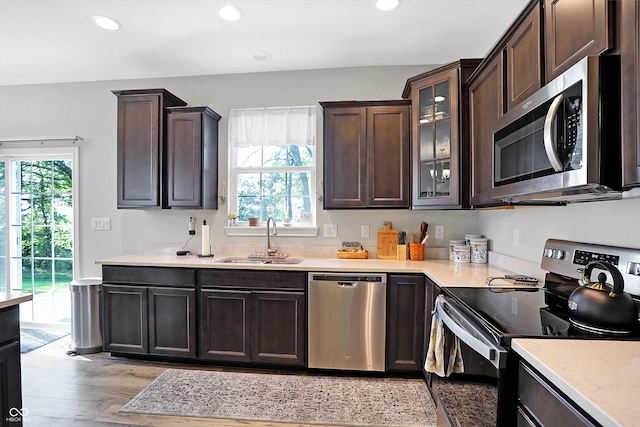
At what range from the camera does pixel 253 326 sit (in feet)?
8.79

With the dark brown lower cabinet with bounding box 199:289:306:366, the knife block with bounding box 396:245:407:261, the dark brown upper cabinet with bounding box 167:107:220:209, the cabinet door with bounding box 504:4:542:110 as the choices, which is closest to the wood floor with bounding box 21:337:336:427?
the dark brown lower cabinet with bounding box 199:289:306:366

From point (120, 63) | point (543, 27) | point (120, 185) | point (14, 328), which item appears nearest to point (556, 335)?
point (543, 27)

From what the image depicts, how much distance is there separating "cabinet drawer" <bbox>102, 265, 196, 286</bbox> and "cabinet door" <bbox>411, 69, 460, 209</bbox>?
6.62 ft

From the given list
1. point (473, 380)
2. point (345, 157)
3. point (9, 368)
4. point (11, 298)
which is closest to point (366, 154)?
point (345, 157)

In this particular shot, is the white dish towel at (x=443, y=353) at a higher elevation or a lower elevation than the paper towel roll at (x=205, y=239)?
lower

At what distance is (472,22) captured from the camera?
248cm

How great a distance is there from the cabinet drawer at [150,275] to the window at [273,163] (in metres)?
0.87

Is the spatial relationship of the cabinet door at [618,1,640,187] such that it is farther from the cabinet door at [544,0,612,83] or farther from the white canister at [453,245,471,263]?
the white canister at [453,245,471,263]

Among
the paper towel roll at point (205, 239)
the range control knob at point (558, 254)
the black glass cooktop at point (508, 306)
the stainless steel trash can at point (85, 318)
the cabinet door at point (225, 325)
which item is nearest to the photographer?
the black glass cooktop at point (508, 306)

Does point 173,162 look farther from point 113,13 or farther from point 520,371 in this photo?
point 520,371

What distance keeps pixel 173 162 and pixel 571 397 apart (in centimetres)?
320

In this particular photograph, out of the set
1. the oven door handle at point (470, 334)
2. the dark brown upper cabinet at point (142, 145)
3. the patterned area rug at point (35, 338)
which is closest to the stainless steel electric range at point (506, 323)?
the oven door handle at point (470, 334)

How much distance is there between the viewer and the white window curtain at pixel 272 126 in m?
3.29

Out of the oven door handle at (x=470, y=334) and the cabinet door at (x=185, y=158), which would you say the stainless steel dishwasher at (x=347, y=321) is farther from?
the cabinet door at (x=185, y=158)
